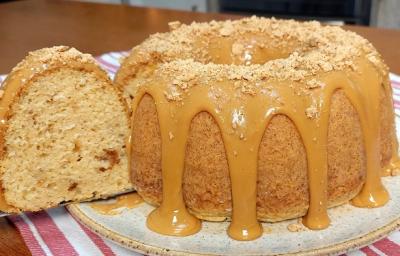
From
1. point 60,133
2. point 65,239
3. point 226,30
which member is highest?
point 226,30

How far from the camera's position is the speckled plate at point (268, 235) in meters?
0.91

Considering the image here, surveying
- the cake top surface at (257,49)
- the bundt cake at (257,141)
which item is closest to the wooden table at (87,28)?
the cake top surface at (257,49)

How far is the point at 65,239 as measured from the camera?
1.06 m

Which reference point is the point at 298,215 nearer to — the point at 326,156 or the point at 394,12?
the point at 326,156

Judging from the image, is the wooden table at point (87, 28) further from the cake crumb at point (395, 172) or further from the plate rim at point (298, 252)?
the plate rim at point (298, 252)

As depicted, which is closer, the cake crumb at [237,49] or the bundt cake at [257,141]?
the bundt cake at [257,141]

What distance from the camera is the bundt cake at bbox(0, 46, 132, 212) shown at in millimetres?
1033

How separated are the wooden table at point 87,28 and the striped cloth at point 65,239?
1.00 metres

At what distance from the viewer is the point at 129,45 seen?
90.3 inches

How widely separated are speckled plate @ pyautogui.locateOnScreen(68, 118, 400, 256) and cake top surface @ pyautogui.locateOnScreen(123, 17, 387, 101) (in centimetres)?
25

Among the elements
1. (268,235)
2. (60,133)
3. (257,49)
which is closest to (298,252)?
(268,235)

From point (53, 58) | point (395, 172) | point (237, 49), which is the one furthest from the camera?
point (237, 49)

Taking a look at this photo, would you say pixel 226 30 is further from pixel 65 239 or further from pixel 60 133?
pixel 65 239

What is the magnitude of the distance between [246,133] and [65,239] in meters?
0.39
